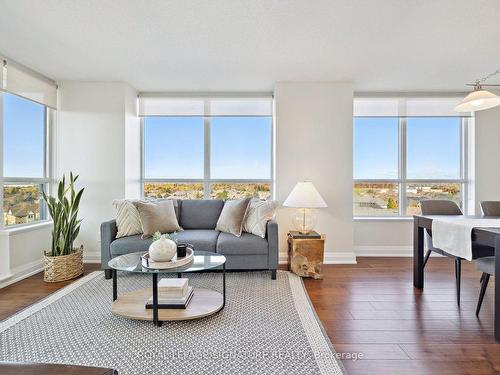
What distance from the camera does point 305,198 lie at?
336cm

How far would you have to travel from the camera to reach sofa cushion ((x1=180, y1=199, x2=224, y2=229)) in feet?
12.3

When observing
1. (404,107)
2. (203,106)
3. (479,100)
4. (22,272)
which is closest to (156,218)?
(22,272)

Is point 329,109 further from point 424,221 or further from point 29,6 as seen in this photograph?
point 29,6

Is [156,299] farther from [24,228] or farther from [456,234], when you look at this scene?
[456,234]

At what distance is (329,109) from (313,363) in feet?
10.2

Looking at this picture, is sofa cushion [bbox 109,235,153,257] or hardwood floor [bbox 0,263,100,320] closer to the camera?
hardwood floor [bbox 0,263,100,320]

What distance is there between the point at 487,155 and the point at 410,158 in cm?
107

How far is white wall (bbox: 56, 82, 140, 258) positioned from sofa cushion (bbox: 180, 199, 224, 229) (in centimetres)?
90

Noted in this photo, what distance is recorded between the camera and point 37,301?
8.47ft

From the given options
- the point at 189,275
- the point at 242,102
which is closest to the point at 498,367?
the point at 189,275

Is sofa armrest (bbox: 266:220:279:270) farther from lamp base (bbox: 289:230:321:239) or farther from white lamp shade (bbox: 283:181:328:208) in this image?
white lamp shade (bbox: 283:181:328:208)

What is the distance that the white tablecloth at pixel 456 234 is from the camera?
7.44 feet

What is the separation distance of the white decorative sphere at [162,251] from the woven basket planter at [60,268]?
1.57m

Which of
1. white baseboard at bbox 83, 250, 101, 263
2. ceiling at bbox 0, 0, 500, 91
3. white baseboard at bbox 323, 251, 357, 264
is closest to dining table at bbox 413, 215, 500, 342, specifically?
white baseboard at bbox 323, 251, 357, 264
